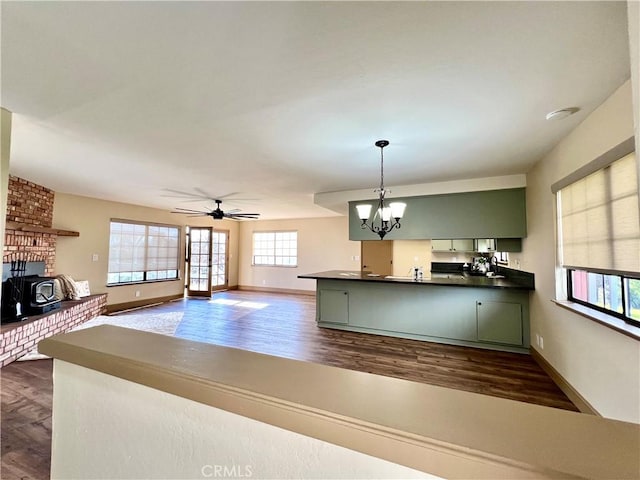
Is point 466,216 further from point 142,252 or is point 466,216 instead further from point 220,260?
point 220,260

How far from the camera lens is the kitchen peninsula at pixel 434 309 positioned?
12.1 ft

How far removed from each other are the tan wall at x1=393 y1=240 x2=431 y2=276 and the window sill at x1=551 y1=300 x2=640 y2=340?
3114 mm

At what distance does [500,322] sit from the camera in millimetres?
3713

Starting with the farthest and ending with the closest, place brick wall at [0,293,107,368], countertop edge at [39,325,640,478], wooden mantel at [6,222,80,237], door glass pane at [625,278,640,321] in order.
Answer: wooden mantel at [6,222,80,237]
brick wall at [0,293,107,368]
door glass pane at [625,278,640,321]
countertop edge at [39,325,640,478]

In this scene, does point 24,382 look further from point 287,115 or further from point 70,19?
point 287,115

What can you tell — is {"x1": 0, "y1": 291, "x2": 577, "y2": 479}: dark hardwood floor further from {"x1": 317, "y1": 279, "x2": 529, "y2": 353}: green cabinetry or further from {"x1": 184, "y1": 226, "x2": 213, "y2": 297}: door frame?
{"x1": 184, "y1": 226, "x2": 213, "y2": 297}: door frame

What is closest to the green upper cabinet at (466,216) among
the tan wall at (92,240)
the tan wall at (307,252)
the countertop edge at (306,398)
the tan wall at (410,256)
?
the tan wall at (410,256)

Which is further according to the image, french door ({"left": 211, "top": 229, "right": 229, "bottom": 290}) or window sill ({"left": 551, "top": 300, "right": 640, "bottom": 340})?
french door ({"left": 211, "top": 229, "right": 229, "bottom": 290})

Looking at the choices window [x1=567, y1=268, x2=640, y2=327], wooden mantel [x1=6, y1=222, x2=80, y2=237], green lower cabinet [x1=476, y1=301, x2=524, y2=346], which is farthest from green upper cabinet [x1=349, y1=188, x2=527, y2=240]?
wooden mantel [x1=6, y1=222, x2=80, y2=237]

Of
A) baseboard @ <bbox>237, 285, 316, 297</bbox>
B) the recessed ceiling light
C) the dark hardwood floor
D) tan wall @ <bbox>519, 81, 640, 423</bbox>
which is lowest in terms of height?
the dark hardwood floor

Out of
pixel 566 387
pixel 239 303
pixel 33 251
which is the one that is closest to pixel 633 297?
pixel 566 387

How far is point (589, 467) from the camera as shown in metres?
0.44

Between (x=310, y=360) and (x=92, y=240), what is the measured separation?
522 cm

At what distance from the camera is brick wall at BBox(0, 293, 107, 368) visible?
3213mm
